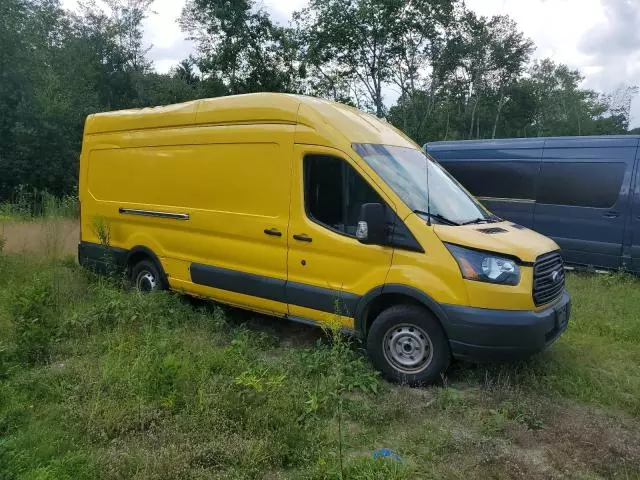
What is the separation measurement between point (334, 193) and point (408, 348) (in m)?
1.53

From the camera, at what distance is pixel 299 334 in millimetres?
5844

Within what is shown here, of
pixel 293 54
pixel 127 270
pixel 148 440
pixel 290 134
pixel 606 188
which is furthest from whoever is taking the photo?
pixel 293 54

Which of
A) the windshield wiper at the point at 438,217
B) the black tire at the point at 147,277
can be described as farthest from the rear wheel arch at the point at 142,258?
the windshield wiper at the point at 438,217

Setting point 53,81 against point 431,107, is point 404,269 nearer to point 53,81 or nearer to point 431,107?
point 53,81

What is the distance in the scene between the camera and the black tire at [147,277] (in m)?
6.52

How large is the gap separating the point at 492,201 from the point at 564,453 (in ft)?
21.9

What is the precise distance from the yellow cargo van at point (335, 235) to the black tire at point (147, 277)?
0.13 ft

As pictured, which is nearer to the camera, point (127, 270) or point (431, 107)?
point (127, 270)

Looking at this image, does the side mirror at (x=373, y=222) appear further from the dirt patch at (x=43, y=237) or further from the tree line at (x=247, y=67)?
the tree line at (x=247, y=67)

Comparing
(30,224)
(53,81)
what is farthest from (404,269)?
(53,81)

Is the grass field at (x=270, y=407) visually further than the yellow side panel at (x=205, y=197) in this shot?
No

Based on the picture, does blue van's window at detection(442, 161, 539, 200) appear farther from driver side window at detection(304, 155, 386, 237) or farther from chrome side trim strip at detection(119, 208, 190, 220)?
chrome side trim strip at detection(119, 208, 190, 220)

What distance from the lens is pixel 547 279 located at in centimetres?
445

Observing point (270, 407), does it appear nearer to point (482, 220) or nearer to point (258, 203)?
point (258, 203)
